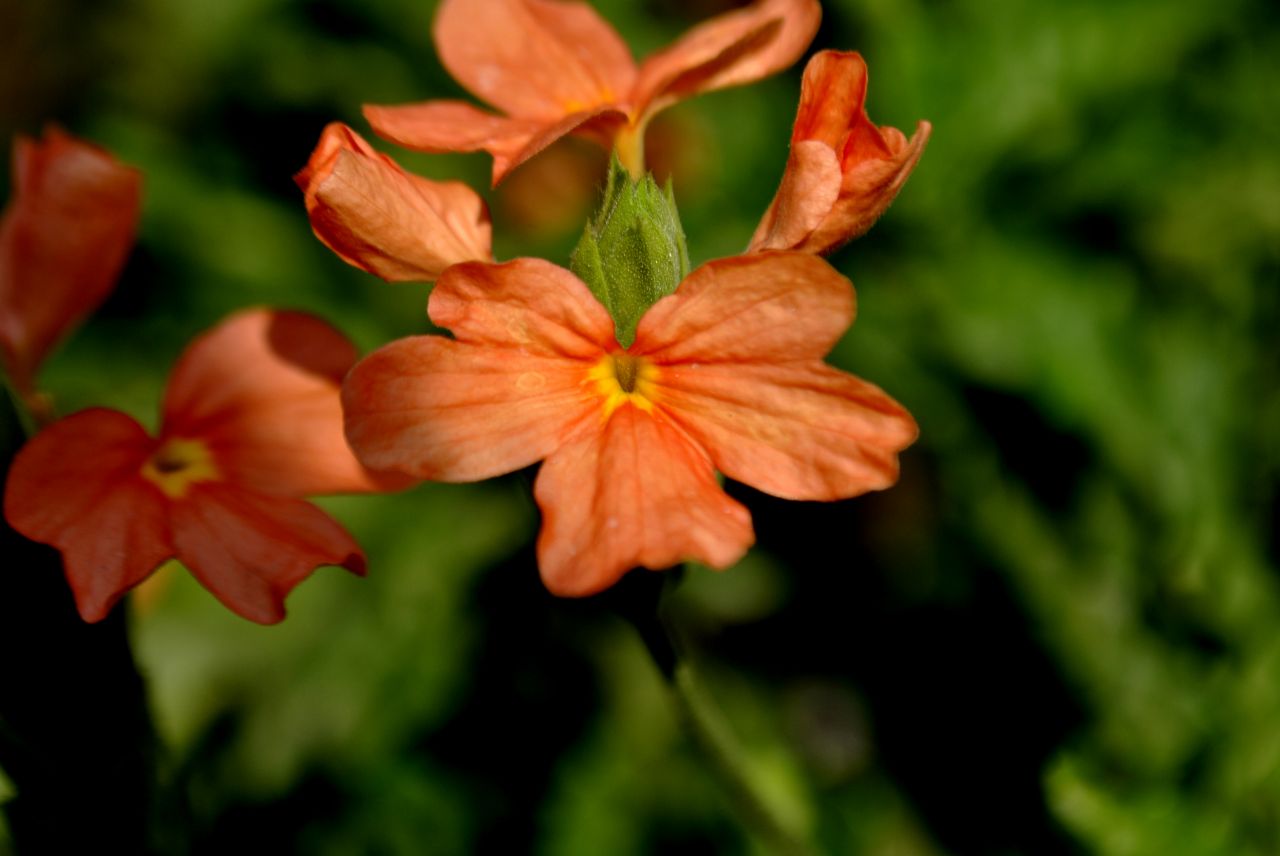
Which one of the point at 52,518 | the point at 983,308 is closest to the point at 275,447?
the point at 52,518

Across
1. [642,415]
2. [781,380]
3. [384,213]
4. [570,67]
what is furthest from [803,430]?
[570,67]

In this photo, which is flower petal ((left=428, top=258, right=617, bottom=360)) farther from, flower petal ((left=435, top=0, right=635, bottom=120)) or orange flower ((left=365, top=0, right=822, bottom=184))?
flower petal ((left=435, top=0, right=635, bottom=120))

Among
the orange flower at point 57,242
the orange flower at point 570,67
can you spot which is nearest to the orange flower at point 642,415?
the orange flower at point 570,67

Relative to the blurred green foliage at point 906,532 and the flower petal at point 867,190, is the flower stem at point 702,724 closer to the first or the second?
the flower petal at point 867,190

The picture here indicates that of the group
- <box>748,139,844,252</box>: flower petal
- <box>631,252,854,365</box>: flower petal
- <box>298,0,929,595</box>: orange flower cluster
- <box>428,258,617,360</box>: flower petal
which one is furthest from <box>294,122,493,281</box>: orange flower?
<box>748,139,844,252</box>: flower petal

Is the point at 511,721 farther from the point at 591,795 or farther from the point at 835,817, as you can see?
the point at 835,817
